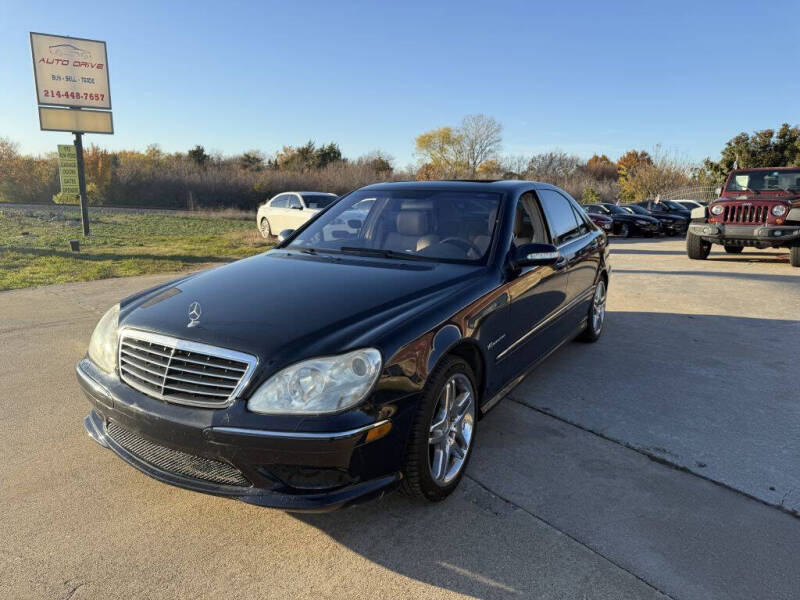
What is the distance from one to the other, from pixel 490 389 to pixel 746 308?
5.78 metres

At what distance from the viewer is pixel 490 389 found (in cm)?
307

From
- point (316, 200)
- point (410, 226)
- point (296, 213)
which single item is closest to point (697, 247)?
point (316, 200)

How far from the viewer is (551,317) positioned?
3977 mm

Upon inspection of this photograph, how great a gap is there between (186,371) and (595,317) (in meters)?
4.25

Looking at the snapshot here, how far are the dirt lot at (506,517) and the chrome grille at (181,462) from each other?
1.08ft

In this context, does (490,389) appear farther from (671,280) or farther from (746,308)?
(671,280)

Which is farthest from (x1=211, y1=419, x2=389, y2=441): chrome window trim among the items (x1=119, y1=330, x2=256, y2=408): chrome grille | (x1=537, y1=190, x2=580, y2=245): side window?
(x1=537, y1=190, x2=580, y2=245): side window

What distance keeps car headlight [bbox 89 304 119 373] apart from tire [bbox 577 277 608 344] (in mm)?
4089

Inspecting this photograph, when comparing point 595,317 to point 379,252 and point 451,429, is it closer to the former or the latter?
point 379,252

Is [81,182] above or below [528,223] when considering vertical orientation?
above

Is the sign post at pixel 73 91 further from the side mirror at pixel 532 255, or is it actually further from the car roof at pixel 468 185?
the side mirror at pixel 532 255

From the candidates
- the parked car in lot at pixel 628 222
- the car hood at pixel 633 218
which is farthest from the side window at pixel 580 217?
the car hood at pixel 633 218

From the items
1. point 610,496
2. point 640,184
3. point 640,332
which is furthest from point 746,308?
point 640,184

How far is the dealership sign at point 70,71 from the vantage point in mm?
14602
